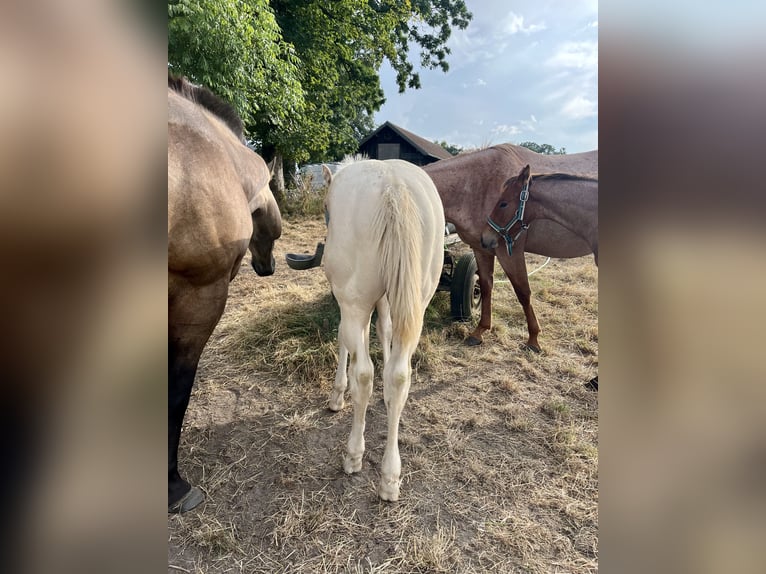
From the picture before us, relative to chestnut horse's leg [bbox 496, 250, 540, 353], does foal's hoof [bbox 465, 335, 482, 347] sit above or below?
below

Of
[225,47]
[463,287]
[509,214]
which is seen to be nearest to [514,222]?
[509,214]

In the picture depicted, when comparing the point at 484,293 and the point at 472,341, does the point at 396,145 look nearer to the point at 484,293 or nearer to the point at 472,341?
the point at 484,293

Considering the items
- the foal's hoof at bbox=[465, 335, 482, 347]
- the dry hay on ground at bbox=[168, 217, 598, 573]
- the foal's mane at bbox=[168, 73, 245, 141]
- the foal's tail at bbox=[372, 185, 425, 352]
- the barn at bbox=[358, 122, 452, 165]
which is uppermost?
the barn at bbox=[358, 122, 452, 165]

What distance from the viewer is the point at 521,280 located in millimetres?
4039

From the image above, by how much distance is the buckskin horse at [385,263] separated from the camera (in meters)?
1.80

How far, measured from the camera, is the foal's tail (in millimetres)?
1776

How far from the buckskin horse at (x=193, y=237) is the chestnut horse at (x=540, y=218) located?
2654 mm

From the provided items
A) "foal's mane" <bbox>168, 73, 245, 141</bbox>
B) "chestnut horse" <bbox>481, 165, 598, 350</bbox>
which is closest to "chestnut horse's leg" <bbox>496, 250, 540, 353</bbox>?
"chestnut horse" <bbox>481, 165, 598, 350</bbox>

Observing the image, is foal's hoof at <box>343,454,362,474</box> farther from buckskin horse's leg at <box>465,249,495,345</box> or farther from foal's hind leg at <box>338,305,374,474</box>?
buckskin horse's leg at <box>465,249,495,345</box>

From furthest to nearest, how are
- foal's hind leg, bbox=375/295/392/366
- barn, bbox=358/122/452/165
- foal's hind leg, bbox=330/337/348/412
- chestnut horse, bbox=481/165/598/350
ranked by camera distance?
barn, bbox=358/122/452/165 → chestnut horse, bbox=481/165/598/350 → foal's hind leg, bbox=330/337/348/412 → foal's hind leg, bbox=375/295/392/366

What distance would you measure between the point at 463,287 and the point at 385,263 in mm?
2777

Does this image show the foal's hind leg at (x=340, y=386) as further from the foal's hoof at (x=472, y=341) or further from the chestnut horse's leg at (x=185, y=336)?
the foal's hoof at (x=472, y=341)
